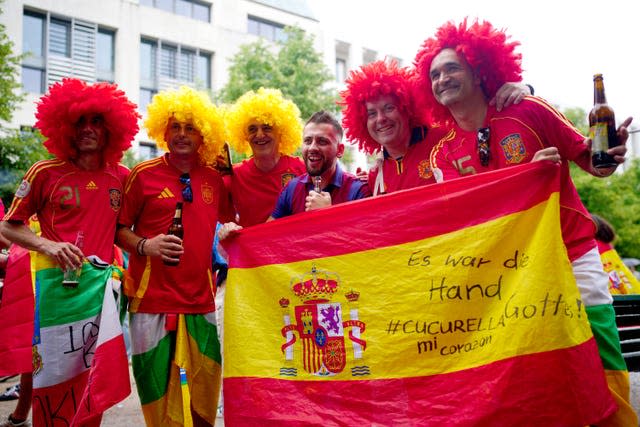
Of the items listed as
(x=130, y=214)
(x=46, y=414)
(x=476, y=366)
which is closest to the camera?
(x=476, y=366)

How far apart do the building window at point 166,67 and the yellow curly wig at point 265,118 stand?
819 inches

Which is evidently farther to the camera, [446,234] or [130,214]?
[130,214]

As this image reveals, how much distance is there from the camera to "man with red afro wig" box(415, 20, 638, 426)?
9.27ft

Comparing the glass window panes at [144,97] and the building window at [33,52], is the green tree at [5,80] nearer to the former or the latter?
the building window at [33,52]

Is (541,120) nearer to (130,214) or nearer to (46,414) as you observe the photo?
(130,214)

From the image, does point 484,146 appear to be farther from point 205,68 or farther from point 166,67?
point 205,68

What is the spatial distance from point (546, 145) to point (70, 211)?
10.5 ft

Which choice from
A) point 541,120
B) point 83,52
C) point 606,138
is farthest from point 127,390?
point 83,52

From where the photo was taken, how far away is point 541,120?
2.99 m

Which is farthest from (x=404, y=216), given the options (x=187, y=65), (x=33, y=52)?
(x=187, y=65)

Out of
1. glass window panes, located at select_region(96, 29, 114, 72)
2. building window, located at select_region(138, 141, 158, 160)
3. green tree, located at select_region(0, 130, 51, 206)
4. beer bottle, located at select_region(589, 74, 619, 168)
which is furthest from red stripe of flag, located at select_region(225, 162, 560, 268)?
glass window panes, located at select_region(96, 29, 114, 72)

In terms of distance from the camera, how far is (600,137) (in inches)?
116

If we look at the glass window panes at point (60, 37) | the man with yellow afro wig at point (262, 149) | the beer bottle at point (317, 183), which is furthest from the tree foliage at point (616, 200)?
the glass window panes at point (60, 37)

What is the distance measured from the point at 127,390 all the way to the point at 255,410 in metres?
1.03
